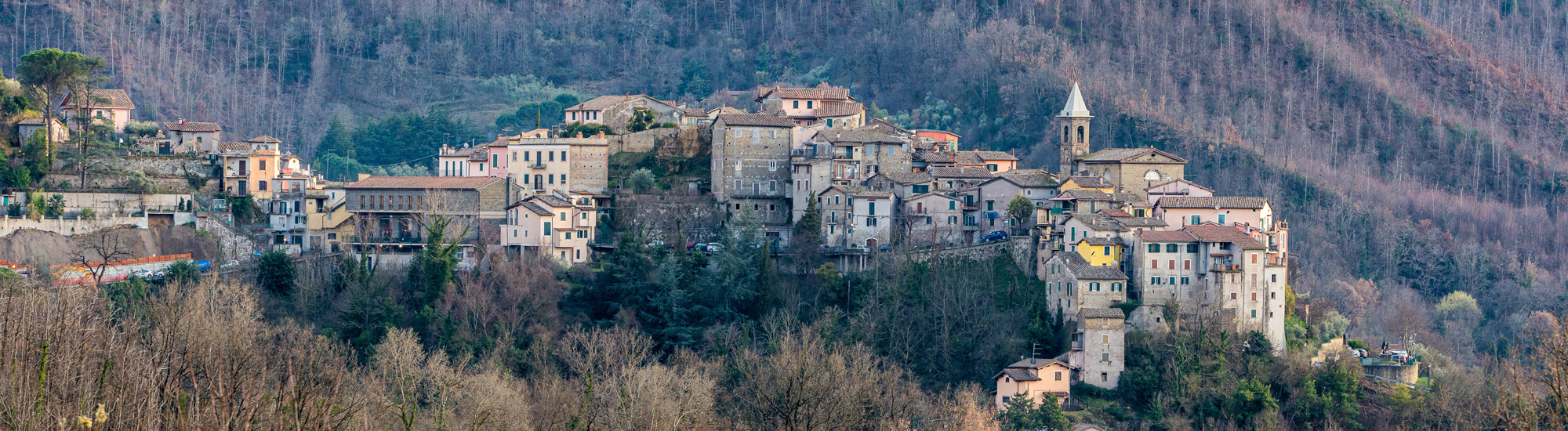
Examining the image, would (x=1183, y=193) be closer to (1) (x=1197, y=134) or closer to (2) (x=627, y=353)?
(2) (x=627, y=353)

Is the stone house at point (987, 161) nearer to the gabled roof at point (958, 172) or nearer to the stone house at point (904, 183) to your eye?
the gabled roof at point (958, 172)

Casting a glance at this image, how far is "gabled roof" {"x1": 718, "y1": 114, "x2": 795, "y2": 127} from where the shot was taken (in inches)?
2608

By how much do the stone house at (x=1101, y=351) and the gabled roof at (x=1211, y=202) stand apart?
6.30 m

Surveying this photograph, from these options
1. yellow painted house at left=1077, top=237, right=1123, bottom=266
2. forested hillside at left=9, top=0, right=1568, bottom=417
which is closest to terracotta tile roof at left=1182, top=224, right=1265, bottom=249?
yellow painted house at left=1077, top=237, right=1123, bottom=266

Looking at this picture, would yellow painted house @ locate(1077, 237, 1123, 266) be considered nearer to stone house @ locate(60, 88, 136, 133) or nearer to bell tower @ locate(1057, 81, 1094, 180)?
bell tower @ locate(1057, 81, 1094, 180)

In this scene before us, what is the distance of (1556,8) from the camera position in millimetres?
127312

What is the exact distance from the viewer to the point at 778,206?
65250mm

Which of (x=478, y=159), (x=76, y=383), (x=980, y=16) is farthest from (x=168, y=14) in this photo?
(x=76, y=383)

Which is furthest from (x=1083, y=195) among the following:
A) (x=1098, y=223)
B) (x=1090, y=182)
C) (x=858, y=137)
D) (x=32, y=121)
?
(x=32, y=121)

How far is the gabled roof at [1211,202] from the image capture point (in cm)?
5788

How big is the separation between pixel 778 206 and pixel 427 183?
12433 millimetres

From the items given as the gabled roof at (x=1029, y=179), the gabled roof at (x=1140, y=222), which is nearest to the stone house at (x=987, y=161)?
the gabled roof at (x=1029, y=179)

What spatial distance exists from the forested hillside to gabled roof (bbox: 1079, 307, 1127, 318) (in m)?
28.3

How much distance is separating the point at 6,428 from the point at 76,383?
361 cm
